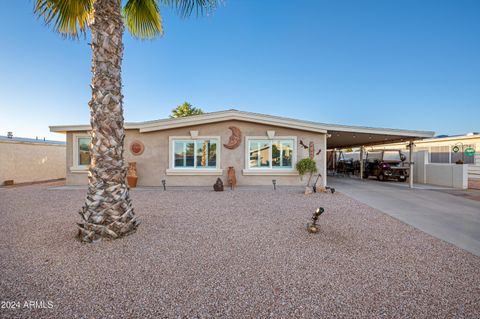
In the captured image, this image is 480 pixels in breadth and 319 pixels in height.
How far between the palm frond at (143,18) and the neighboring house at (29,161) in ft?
41.2

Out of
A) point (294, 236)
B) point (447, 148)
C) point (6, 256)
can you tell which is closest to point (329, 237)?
point (294, 236)

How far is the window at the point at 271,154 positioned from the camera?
9.87m

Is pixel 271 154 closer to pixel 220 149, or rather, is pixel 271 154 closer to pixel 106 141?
pixel 220 149

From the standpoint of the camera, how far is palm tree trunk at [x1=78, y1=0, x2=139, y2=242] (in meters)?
3.58

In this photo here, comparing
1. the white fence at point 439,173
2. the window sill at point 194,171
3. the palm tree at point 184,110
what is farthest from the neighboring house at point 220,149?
the palm tree at point 184,110

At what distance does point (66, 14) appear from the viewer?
14.6 ft

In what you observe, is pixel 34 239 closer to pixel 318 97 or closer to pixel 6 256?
pixel 6 256

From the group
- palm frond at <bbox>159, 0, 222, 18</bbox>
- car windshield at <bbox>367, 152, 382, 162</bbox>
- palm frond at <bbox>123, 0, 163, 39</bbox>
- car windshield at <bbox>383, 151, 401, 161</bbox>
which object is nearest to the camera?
palm frond at <bbox>159, 0, 222, 18</bbox>

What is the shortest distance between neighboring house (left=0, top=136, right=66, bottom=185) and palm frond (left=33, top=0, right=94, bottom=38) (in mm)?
11808

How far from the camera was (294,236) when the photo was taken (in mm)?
3883

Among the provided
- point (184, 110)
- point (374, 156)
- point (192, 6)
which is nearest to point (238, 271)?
point (192, 6)

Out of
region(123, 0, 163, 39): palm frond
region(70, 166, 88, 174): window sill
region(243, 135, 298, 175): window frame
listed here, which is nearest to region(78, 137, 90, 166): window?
region(70, 166, 88, 174): window sill

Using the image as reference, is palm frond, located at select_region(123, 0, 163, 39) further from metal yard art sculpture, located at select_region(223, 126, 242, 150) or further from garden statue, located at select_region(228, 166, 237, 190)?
garden statue, located at select_region(228, 166, 237, 190)

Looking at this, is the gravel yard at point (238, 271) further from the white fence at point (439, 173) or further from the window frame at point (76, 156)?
the white fence at point (439, 173)
